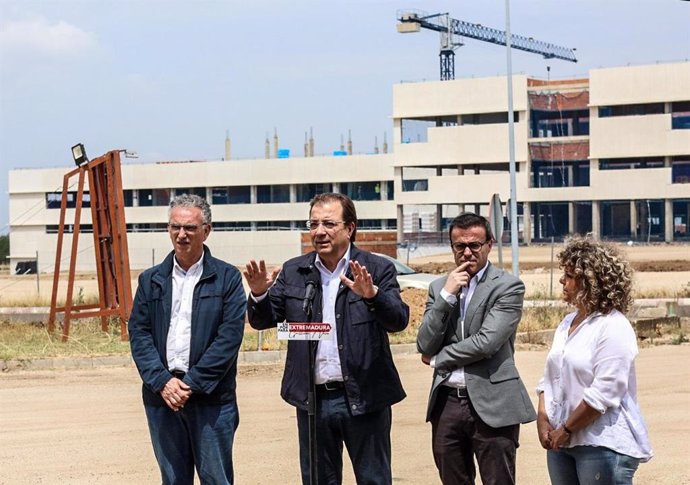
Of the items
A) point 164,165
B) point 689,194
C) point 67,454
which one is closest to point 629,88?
point 689,194

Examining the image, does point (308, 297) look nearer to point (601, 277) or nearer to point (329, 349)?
point (329, 349)

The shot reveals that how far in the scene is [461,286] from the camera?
6305 millimetres

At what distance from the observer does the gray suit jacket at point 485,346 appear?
6.29m

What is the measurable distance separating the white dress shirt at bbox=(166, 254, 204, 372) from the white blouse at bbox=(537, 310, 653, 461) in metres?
2.13

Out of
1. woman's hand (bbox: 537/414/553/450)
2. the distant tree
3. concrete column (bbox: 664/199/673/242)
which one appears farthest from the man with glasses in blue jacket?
the distant tree

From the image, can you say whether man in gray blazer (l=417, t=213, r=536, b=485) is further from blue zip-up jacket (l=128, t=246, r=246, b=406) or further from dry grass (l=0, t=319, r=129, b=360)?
dry grass (l=0, t=319, r=129, b=360)

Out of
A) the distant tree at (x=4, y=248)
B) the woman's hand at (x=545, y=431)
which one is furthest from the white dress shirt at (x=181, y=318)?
the distant tree at (x=4, y=248)

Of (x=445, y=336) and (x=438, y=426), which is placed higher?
(x=445, y=336)

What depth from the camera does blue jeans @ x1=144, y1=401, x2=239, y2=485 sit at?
20.9ft

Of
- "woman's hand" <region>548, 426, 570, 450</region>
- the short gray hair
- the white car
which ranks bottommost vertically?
the white car

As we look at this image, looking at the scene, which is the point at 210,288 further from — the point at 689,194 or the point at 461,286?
the point at 689,194

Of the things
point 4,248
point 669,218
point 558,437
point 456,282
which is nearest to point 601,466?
point 558,437

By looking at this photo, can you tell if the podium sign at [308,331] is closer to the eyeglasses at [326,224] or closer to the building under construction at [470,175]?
the eyeglasses at [326,224]

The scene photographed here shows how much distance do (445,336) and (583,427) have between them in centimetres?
129
